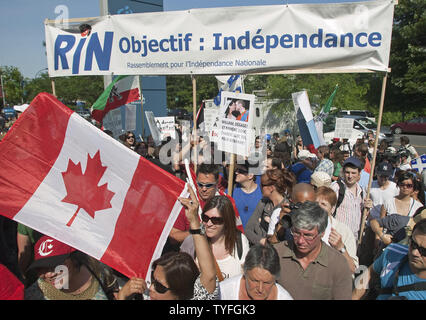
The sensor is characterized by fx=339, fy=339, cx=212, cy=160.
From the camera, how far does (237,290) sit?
225cm

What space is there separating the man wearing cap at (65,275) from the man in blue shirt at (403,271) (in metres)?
1.86

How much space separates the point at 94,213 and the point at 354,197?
3042 mm

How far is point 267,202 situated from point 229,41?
6.38ft

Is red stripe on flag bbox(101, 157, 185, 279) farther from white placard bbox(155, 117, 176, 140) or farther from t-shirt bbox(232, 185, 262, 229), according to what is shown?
white placard bbox(155, 117, 176, 140)

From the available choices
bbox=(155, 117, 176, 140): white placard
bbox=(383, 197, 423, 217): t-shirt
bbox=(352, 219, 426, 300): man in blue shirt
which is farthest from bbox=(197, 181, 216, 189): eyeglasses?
bbox=(155, 117, 176, 140): white placard

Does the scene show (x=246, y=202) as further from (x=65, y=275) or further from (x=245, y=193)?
(x=65, y=275)

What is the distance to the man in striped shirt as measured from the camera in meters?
4.04

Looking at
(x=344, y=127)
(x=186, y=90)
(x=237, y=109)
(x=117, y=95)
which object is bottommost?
(x=344, y=127)

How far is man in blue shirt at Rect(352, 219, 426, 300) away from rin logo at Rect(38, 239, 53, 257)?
2.25 meters

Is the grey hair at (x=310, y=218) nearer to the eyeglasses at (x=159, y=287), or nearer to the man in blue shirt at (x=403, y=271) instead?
the man in blue shirt at (x=403, y=271)

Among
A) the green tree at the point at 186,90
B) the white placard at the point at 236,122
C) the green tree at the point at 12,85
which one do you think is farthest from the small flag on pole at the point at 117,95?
the green tree at the point at 12,85

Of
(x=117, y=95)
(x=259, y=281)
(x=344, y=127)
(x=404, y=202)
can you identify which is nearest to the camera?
(x=259, y=281)

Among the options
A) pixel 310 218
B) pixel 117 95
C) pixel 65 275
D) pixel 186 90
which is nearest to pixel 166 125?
pixel 117 95

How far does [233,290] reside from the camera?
2.26 meters
